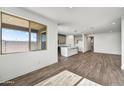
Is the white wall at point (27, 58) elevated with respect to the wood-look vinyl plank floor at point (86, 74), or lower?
elevated

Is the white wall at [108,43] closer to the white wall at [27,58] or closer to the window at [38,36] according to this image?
the white wall at [27,58]

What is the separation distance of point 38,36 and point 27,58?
1.33 meters

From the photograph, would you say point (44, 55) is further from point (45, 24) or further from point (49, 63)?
point (45, 24)

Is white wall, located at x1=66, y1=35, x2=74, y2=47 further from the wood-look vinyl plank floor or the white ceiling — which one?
the wood-look vinyl plank floor

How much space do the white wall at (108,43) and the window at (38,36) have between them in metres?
7.61

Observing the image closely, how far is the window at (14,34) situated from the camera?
2.59 meters

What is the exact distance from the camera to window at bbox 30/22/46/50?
356cm

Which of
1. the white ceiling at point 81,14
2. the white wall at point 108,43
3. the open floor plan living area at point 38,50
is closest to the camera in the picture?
the open floor plan living area at point 38,50

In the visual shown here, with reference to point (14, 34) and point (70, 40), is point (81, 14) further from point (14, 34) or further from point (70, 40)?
point (70, 40)

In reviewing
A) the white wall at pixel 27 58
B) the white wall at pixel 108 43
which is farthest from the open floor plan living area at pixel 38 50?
the white wall at pixel 108 43

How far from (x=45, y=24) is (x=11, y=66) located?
95.9 inches

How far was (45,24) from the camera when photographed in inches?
158
